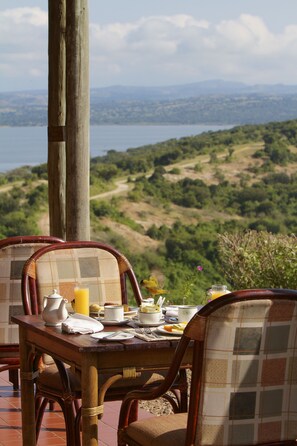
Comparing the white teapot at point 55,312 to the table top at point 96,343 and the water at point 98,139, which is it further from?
the water at point 98,139

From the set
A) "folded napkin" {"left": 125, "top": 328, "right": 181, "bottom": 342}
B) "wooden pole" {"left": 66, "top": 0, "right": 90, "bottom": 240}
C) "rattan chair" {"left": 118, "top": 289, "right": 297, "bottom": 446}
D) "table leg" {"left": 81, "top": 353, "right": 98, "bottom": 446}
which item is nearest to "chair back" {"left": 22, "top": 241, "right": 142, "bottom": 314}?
"folded napkin" {"left": 125, "top": 328, "right": 181, "bottom": 342}

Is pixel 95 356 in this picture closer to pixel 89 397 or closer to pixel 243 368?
pixel 89 397

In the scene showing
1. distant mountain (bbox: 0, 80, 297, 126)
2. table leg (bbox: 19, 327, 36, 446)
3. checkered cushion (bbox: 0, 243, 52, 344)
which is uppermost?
distant mountain (bbox: 0, 80, 297, 126)

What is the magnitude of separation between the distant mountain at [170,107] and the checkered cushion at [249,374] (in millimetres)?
25350

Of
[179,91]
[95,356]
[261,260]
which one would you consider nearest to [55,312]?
[95,356]

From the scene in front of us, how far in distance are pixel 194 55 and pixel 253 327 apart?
139 ft

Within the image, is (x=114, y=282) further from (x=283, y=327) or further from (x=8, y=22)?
(x=8, y=22)

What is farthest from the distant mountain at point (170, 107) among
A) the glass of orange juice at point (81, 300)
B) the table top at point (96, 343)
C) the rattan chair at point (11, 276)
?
the table top at point (96, 343)

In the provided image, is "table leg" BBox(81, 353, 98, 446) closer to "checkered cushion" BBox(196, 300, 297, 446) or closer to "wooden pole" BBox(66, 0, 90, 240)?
"checkered cushion" BBox(196, 300, 297, 446)

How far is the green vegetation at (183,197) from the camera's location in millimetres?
21828

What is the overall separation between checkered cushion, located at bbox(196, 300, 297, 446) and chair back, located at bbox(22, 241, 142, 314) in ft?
4.30

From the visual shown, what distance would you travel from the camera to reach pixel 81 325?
333 centimetres

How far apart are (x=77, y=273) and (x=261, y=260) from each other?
5614mm

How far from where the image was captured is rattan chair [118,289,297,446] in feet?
9.04
